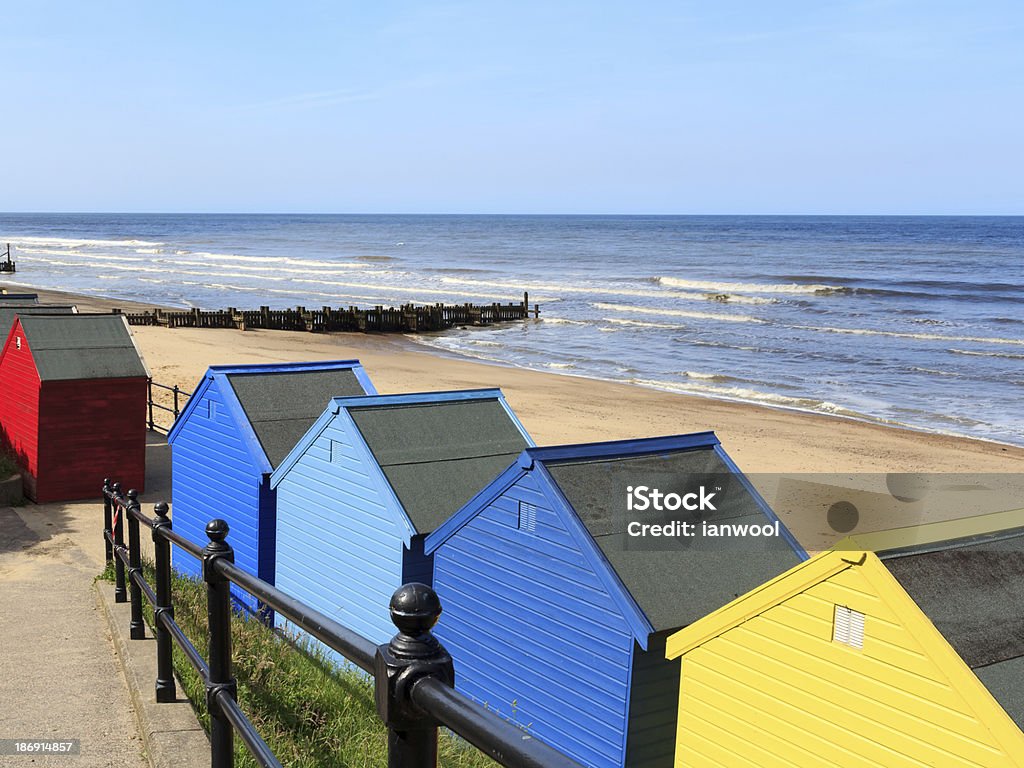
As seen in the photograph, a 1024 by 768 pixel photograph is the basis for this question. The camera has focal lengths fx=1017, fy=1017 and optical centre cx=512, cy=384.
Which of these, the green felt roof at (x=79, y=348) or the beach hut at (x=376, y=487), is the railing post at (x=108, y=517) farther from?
the green felt roof at (x=79, y=348)

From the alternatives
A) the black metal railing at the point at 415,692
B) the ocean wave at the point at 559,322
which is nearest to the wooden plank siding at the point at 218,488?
the black metal railing at the point at 415,692

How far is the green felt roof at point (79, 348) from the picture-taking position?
51.5 ft

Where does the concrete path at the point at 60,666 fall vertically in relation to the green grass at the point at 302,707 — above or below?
below

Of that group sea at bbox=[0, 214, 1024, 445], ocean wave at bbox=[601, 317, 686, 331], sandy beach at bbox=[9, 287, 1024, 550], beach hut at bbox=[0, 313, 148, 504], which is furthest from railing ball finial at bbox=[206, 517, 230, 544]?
ocean wave at bbox=[601, 317, 686, 331]

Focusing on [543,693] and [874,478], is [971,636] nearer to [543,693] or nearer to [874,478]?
[543,693]

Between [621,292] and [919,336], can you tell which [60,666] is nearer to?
[919,336]

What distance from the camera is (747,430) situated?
84.7 ft

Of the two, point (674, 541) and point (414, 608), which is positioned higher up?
point (414, 608)

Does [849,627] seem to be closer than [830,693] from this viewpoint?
Yes

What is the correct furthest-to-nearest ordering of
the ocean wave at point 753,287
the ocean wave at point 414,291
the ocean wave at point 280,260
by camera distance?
1. the ocean wave at point 280,260
2. the ocean wave at point 753,287
3. the ocean wave at point 414,291

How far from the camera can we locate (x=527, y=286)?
75688 millimetres

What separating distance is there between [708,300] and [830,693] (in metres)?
61.7

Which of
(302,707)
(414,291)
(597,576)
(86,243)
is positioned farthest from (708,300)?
(86,243)

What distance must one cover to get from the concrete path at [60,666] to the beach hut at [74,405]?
162 inches
